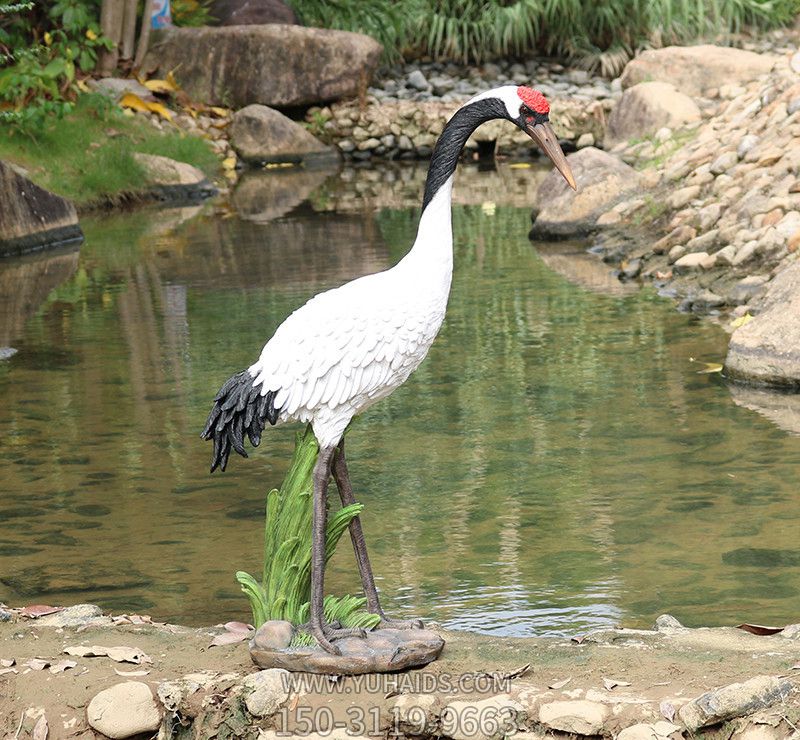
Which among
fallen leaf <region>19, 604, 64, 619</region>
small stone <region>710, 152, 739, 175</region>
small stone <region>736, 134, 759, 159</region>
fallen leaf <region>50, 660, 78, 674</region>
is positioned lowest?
fallen leaf <region>19, 604, 64, 619</region>

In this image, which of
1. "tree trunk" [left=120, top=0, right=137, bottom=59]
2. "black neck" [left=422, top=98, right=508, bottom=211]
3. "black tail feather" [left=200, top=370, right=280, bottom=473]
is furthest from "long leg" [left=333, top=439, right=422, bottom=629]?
"tree trunk" [left=120, top=0, right=137, bottom=59]

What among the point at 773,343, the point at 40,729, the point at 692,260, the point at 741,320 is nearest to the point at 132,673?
the point at 40,729

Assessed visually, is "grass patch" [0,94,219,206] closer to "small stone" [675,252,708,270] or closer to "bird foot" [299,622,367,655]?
"small stone" [675,252,708,270]

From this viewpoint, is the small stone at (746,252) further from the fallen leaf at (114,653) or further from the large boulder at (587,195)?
the fallen leaf at (114,653)

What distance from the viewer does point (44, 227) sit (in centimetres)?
1517

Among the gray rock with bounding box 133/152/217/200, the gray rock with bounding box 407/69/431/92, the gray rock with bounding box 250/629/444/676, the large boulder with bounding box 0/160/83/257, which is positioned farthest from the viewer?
the gray rock with bounding box 407/69/431/92

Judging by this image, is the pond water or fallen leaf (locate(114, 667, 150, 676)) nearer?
fallen leaf (locate(114, 667, 150, 676))

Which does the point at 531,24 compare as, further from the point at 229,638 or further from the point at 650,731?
→ the point at 650,731

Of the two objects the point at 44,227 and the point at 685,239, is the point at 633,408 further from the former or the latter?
the point at 44,227

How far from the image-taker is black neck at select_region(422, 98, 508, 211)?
465cm

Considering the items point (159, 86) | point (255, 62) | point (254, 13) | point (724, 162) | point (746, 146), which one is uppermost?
point (254, 13)

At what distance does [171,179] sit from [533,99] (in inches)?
579

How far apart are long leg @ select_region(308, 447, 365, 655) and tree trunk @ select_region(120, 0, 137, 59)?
18440mm

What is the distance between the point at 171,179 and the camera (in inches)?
744
